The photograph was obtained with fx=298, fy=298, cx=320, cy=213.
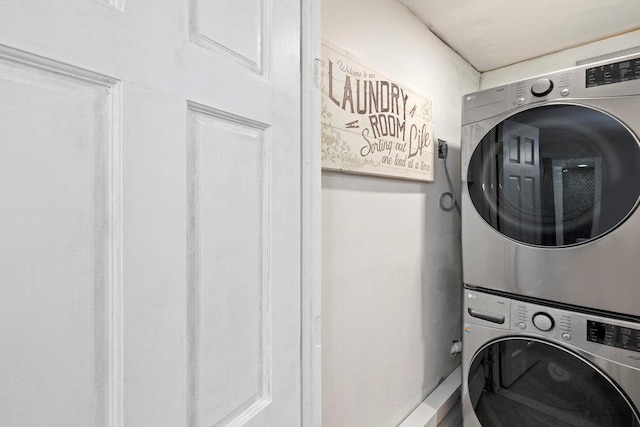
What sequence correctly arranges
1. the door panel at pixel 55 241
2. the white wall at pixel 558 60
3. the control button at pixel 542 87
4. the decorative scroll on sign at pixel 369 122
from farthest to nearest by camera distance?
the white wall at pixel 558 60 → the control button at pixel 542 87 → the decorative scroll on sign at pixel 369 122 → the door panel at pixel 55 241

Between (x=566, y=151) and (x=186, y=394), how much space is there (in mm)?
1434

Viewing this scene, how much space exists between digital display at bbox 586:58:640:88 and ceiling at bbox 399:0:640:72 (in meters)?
0.49

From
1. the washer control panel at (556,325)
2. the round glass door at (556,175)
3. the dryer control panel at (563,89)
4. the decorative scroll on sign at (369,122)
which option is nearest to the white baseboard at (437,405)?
the washer control panel at (556,325)

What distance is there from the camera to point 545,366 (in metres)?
1.20

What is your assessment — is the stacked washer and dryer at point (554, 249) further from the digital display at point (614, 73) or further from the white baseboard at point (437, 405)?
the white baseboard at point (437, 405)

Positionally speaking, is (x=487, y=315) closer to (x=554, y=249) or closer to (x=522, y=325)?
(x=522, y=325)

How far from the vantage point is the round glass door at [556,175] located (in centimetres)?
104

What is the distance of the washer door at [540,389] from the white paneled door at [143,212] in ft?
3.58

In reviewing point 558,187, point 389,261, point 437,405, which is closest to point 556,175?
point 558,187

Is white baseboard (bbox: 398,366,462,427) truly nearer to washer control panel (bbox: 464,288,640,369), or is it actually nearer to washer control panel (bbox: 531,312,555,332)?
washer control panel (bbox: 464,288,640,369)

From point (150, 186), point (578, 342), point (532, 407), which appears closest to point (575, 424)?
point (532, 407)

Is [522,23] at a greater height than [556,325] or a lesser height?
greater

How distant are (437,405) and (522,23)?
194 cm

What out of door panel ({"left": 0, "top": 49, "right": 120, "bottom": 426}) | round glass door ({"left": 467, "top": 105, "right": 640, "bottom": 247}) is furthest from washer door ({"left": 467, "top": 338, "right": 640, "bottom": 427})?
door panel ({"left": 0, "top": 49, "right": 120, "bottom": 426})
